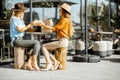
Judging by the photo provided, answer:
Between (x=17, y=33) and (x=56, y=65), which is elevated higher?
(x=17, y=33)

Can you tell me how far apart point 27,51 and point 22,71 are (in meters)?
1.42

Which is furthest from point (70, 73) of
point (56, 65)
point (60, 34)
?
point (60, 34)

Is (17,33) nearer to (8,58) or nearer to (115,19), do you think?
(8,58)

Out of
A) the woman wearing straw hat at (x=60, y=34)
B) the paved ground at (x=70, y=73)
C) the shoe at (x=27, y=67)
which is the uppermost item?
the woman wearing straw hat at (x=60, y=34)

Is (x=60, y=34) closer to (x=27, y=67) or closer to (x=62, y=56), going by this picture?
(x=62, y=56)

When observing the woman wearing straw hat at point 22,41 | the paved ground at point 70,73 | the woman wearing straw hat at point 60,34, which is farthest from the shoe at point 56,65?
the woman wearing straw hat at point 22,41

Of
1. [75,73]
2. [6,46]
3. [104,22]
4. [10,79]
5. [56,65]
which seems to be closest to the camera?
[10,79]

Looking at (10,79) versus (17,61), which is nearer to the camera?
(10,79)

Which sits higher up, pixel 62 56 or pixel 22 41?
pixel 22 41

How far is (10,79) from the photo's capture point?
6.14 metres

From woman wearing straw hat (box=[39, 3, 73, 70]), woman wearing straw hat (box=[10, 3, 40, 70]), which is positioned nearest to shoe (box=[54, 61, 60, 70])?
woman wearing straw hat (box=[39, 3, 73, 70])

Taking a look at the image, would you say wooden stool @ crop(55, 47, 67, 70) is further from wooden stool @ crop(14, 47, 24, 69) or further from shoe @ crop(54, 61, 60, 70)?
wooden stool @ crop(14, 47, 24, 69)

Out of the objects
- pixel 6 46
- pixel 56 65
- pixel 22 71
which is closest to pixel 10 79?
pixel 22 71

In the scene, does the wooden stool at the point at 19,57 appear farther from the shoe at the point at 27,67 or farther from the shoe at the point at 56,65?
the shoe at the point at 56,65
